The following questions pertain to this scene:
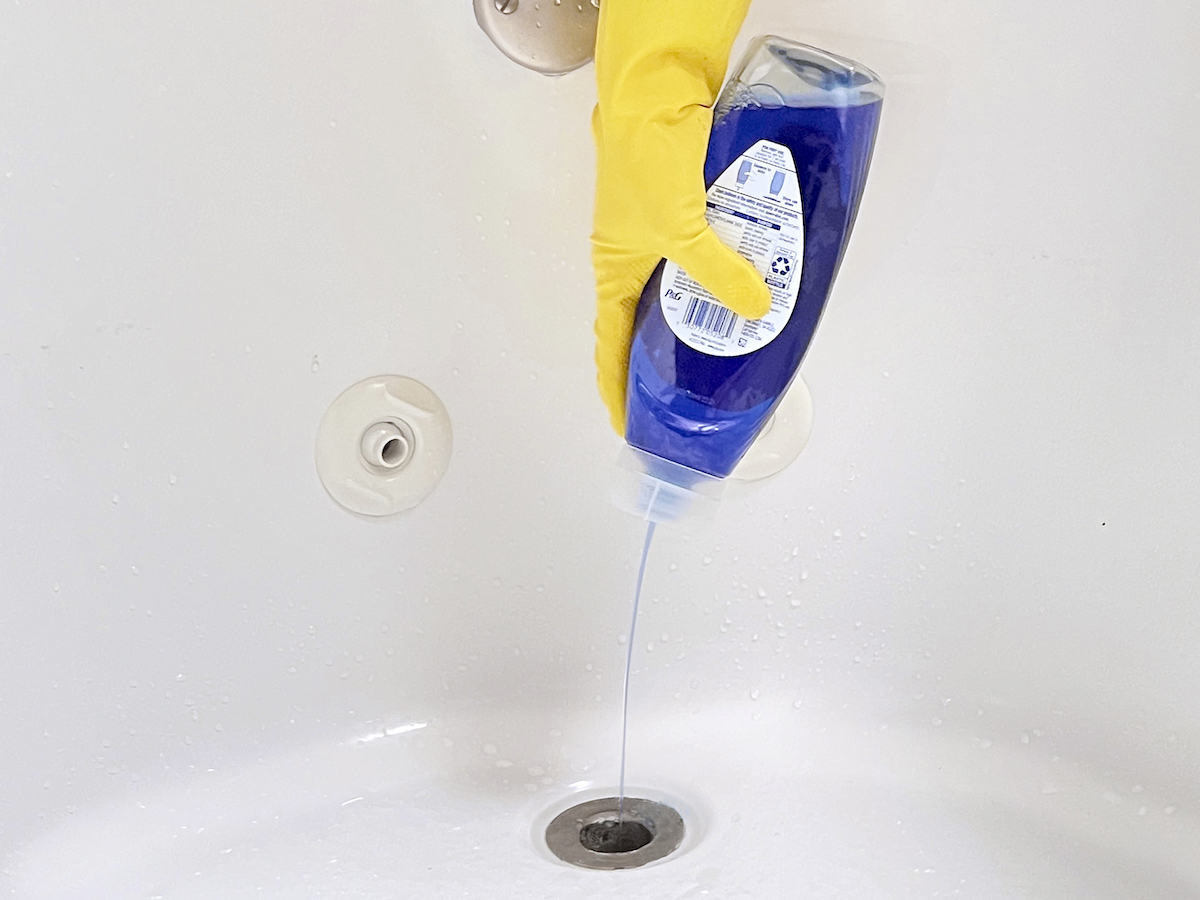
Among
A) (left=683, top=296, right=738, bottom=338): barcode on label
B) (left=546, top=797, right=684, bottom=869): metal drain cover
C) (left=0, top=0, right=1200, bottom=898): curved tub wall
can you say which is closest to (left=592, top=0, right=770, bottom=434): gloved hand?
(left=683, top=296, right=738, bottom=338): barcode on label

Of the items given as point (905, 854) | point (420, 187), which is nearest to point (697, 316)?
point (420, 187)

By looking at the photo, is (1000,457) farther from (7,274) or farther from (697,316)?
(7,274)

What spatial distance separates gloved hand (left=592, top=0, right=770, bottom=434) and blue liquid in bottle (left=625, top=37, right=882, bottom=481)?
2cm

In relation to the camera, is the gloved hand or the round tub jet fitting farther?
the round tub jet fitting

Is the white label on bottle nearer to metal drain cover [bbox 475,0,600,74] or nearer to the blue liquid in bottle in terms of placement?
the blue liquid in bottle

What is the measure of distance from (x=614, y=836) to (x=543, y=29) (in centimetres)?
42

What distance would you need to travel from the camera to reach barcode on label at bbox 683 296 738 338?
1.55 feet

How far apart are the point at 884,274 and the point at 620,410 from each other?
0.20 m

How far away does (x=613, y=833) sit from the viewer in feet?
1.96

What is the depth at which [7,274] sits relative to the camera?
0.49 meters

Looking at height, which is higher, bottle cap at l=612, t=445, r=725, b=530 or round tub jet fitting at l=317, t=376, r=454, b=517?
round tub jet fitting at l=317, t=376, r=454, b=517

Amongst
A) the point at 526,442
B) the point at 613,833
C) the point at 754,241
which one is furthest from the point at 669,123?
the point at 613,833

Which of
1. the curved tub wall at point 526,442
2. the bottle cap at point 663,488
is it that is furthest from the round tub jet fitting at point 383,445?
the bottle cap at point 663,488

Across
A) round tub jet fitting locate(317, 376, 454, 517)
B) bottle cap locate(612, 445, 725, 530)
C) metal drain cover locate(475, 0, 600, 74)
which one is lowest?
bottle cap locate(612, 445, 725, 530)
